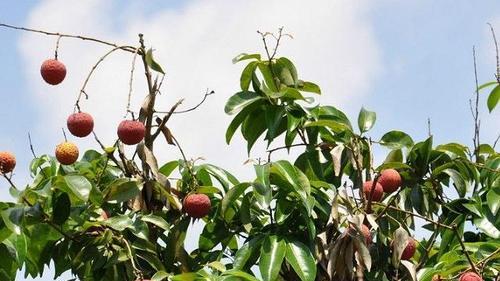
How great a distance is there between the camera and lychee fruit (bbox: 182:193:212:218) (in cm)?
218

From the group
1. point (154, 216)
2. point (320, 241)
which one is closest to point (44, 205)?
point (154, 216)

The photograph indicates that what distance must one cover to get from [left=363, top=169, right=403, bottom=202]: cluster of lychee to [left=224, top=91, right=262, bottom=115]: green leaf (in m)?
0.34

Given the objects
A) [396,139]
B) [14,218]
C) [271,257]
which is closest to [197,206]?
[271,257]

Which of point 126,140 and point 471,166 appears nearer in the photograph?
point 126,140

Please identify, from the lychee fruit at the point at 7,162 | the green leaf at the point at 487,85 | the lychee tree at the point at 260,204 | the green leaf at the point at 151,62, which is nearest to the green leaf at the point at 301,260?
the lychee tree at the point at 260,204

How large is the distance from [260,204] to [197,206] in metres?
0.15

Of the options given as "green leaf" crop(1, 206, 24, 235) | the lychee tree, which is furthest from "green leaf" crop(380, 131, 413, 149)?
"green leaf" crop(1, 206, 24, 235)

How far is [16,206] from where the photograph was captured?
2.02 metres

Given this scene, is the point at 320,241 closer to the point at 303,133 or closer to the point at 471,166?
the point at 303,133

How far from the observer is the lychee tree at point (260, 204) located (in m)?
2.12

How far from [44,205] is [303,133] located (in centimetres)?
70

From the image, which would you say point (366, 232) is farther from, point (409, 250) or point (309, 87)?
point (309, 87)

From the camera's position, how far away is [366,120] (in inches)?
98.4

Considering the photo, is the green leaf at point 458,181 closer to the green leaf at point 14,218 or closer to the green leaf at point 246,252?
the green leaf at point 246,252
